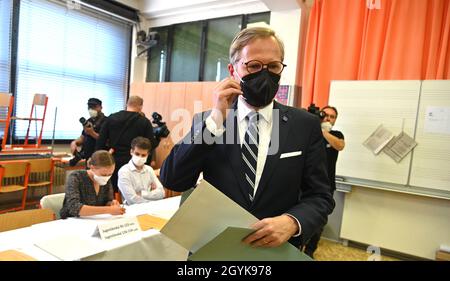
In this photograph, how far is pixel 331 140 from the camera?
3.06m

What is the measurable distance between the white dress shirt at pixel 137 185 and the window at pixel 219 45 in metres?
3.00

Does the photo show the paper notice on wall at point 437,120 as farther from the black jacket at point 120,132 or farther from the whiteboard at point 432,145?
the black jacket at point 120,132

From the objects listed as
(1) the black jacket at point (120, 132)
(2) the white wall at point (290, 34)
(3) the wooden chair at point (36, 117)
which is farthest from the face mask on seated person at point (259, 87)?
(3) the wooden chair at point (36, 117)

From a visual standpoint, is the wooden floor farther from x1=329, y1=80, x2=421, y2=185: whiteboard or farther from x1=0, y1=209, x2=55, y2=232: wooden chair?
x1=0, y1=209, x2=55, y2=232: wooden chair

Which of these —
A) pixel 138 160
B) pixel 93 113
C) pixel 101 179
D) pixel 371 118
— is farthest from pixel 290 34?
pixel 101 179

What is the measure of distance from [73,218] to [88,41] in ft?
14.7

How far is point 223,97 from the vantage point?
0.88 meters

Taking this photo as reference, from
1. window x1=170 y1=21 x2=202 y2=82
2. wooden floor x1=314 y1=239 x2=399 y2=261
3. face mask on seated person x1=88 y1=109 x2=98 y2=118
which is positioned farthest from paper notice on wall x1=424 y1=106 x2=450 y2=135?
face mask on seated person x1=88 y1=109 x2=98 y2=118

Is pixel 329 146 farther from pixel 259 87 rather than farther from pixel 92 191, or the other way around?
pixel 259 87

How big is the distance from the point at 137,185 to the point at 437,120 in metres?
3.07

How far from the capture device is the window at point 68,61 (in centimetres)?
472
